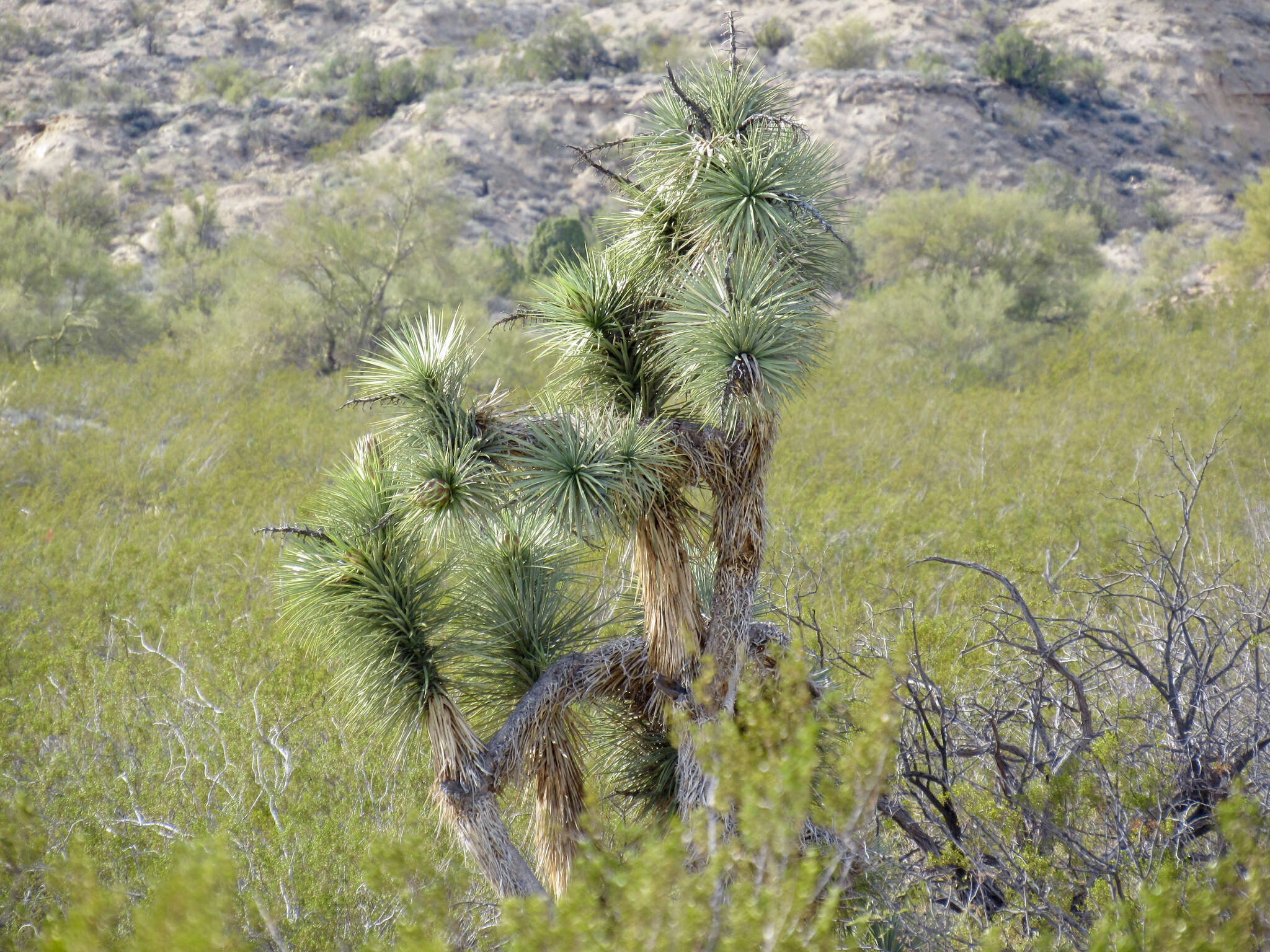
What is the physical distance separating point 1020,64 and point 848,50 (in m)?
7.53

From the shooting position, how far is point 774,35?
47406 millimetres

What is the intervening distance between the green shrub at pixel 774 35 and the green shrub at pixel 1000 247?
25.3 metres

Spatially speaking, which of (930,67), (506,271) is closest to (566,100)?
(930,67)

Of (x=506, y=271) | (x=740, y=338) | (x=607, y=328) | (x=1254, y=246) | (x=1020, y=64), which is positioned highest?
(x=740, y=338)

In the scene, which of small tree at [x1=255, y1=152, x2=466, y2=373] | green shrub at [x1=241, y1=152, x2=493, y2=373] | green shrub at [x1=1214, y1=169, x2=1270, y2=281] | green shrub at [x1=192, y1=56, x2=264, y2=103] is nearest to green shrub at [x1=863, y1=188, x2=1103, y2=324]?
green shrub at [x1=1214, y1=169, x2=1270, y2=281]

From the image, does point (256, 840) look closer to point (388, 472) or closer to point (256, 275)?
point (388, 472)

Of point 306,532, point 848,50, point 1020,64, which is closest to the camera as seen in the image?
point 306,532

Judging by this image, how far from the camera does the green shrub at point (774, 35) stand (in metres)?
47.1

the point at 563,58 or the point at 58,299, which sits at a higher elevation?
the point at 58,299

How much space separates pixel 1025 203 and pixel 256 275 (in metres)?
18.7

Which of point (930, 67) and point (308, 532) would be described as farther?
point (930, 67)

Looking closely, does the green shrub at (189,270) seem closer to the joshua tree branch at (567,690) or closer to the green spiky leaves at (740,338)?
the joshua tree branch at (567,690)

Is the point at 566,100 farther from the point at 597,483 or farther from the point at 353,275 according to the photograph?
the point at 597,483

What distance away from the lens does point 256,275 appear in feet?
66.0
